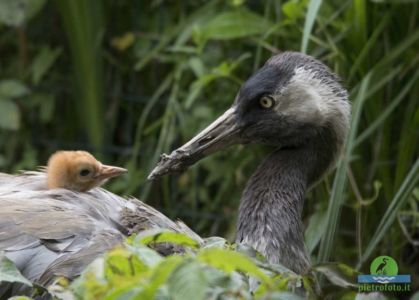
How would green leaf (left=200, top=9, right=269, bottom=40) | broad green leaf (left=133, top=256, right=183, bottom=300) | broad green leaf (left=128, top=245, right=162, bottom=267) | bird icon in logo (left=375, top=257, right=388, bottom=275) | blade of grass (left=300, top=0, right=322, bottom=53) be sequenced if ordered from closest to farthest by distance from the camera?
1. broad green leaf (left=133, top=256, right=183, bottom=300)
2. broad green leaf (left=128, top=245, right=162, bottom=267)
3. bird icon in logo (left=375, top=257, right=388, bottom=275)
4. blade of grass (left=300, top=0, right=322, bottom=53)
5. green leaf (left=200, top=9, right=269, bottom=40)

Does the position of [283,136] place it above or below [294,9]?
below

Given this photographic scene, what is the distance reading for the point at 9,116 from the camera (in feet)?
16.1

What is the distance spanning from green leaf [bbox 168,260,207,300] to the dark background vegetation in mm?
1728

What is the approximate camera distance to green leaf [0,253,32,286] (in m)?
1.97

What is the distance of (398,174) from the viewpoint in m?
3.84

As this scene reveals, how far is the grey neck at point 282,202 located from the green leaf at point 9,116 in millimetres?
1848

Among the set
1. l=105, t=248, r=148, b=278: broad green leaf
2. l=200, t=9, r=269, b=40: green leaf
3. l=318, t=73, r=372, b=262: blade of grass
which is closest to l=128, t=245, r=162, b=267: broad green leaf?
l=105, t=248, r=148, b=278: broad green leaf

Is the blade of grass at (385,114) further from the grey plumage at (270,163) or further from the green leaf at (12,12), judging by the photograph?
the green leaf at (12,12)

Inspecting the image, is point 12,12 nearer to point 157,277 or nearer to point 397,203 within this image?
point 397,203

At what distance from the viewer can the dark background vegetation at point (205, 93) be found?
3.89 m

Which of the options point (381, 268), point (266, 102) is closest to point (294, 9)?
point (266, 102)

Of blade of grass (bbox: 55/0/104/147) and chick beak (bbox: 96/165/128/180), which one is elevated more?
blade of grass (bbox: 55/0/104/147)

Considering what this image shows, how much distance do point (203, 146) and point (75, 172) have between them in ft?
1.29

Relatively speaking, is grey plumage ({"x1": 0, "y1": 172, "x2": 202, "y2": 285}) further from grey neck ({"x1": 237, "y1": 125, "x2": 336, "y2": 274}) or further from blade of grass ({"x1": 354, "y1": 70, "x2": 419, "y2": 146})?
blade of grass ({"x1": 354, "y1": 70, "x2": 419, "y2": 146})
